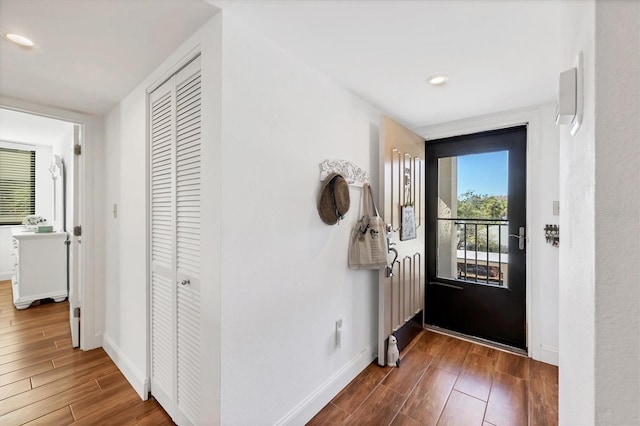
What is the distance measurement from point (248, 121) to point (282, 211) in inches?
19.9

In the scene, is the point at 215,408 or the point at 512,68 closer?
the point at 215,408

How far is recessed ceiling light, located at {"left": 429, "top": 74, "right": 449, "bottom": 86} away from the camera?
1810mm

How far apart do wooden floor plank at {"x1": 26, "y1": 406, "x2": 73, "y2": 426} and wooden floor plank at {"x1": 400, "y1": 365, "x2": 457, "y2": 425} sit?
2.07m

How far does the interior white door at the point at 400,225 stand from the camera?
218 cm

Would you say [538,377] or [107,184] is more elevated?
[107,184]

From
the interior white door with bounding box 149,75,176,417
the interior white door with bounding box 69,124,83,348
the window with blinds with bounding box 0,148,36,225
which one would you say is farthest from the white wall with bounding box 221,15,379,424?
the window with blinds with bounding box 0,148,36,225

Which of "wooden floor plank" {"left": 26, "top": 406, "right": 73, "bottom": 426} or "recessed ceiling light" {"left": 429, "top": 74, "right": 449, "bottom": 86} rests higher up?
"recessed ceiling light" {"left": 429, "top": 74, "right": 449, "bottom": 86}

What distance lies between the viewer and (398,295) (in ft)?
7.75

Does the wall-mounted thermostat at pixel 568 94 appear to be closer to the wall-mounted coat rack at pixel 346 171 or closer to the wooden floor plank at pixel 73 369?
the wall-mounted coat rack at pixel 346 171
